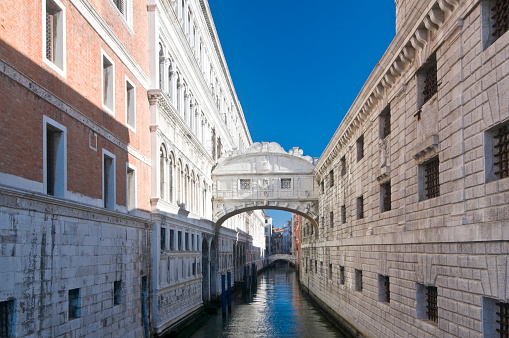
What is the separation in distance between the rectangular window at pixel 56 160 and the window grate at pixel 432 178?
6.89m

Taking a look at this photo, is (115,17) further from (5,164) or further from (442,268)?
(442,268)

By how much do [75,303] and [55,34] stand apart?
5.10 m

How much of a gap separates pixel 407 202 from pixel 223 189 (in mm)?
17438

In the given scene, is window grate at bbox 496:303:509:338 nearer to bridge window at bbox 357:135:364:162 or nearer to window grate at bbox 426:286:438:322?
window grate at bbox 426:286:438:322

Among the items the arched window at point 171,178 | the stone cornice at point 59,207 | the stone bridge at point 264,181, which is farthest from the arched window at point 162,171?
the stone bridge at point 264,181

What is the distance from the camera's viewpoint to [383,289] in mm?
13422

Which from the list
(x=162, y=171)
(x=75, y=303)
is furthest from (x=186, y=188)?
(x=75, y=303)

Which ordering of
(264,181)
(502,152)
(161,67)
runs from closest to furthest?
(502,152) < (161,67) < (264,181)

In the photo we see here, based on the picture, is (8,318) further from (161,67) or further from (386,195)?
(161,67)

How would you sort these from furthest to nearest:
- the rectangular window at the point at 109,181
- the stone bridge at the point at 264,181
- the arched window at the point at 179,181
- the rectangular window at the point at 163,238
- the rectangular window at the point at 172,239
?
the stone bridge at the point at 264,181 < the arched window at the point at 179,181 < the rectangular window at the point at 172,239 < the rectangular window at the point at 163,238 < the rectangular window at the point at 109,181

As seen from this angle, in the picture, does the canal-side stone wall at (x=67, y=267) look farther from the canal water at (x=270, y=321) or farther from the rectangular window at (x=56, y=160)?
the canal water at (x=270, y=321)

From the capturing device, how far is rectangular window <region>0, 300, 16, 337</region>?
7.48m

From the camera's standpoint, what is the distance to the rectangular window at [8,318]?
24.6ft

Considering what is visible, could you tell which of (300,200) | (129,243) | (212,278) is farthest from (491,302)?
(212,278)
